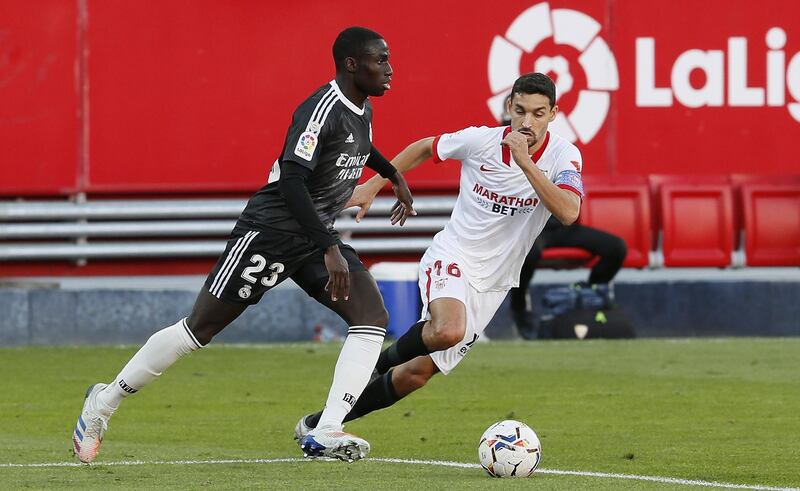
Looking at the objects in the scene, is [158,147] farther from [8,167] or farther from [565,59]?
[565,59]

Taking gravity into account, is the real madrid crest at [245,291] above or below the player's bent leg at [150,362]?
above

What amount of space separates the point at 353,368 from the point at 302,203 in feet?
2.84

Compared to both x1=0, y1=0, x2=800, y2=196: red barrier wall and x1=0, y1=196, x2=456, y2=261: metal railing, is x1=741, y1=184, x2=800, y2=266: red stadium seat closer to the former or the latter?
x1=0, y1=0, x2=800, y2=196: red barrier wall

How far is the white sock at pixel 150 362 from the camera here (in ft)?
28.2

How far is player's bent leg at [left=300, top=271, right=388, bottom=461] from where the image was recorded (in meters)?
8.19

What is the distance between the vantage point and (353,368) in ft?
28.2

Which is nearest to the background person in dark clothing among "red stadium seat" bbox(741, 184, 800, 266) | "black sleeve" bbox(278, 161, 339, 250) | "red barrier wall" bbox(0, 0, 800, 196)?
"red barrier wall" bbox(0, 0, 800, 196)

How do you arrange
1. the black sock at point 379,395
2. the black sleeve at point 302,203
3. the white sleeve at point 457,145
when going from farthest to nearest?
the white sleeve at point 457,145
the black sock at point 379,395
the black sleeve at point 302,203

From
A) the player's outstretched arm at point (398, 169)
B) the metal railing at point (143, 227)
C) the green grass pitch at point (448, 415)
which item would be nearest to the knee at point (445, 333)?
the green grass pitch at point (448, 415)

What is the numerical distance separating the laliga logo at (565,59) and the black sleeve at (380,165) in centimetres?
875

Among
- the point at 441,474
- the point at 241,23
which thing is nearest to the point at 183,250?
the point at 241,23

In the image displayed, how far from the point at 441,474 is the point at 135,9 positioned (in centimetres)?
1065

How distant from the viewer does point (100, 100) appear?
17750 mm

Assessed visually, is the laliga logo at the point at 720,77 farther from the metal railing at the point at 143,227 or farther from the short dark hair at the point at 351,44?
the short dark hair at the point at 351,44
